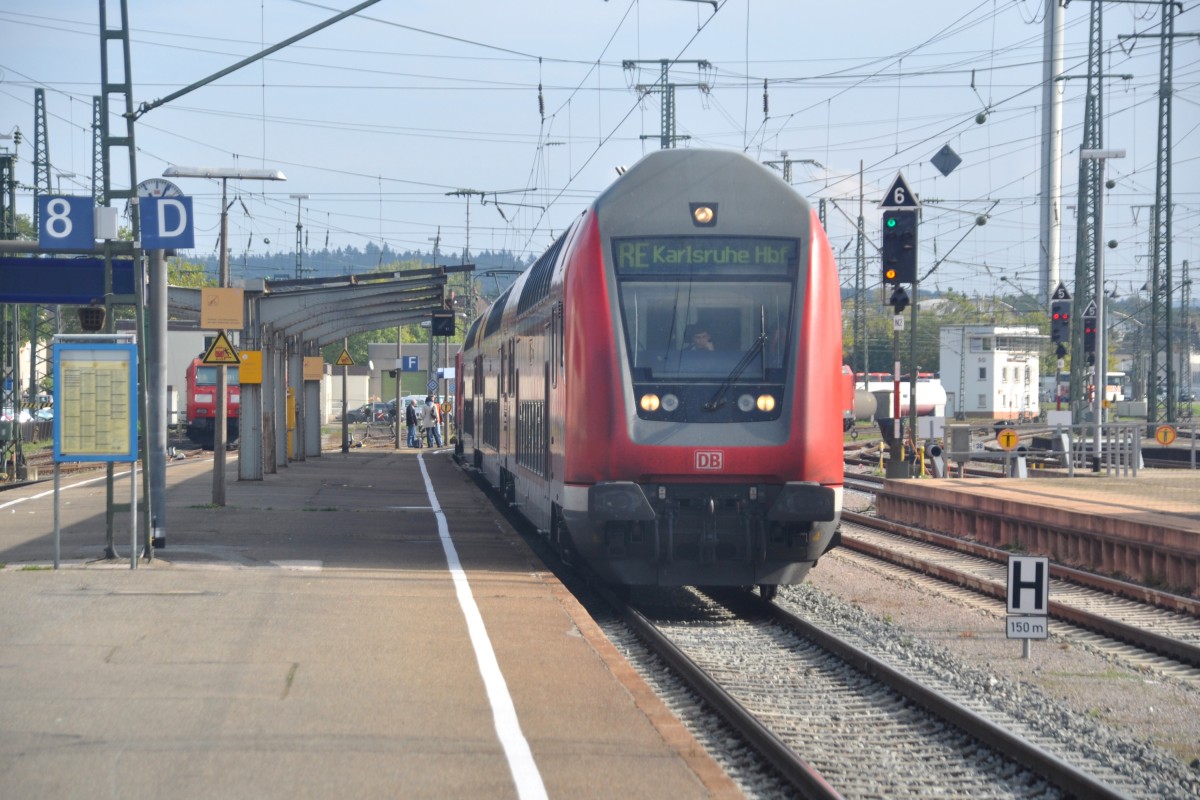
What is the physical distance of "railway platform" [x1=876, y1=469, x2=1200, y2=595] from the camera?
14250mm

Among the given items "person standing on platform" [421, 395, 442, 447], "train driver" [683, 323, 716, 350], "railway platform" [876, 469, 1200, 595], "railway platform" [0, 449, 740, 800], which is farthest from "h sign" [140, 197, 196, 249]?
"person standing on platform" [421, 395, 442, 447]

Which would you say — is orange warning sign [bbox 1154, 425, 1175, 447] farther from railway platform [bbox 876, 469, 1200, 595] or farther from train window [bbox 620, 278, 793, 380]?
train window [bbox 620, 278, 793, 380]

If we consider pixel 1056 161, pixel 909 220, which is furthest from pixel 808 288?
pixel 1056 161

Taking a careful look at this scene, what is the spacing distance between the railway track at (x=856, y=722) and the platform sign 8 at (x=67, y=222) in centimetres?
627

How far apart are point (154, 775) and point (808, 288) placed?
7.46m

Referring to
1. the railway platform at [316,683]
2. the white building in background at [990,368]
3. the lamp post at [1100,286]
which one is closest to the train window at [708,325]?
the railway platform at [316,683]

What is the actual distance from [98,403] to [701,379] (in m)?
5.35

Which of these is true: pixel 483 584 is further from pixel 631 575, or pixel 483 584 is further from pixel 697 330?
pixel 697 330

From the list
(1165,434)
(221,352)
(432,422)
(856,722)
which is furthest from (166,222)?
A: (432,422)

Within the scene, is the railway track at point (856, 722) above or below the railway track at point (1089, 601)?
above

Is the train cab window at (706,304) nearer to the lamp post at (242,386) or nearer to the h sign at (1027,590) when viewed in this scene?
the h sign at (1027,590)

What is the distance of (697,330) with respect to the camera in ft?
39.1

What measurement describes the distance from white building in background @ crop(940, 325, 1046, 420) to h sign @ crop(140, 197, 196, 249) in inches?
2598

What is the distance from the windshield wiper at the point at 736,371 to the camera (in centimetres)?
1176
